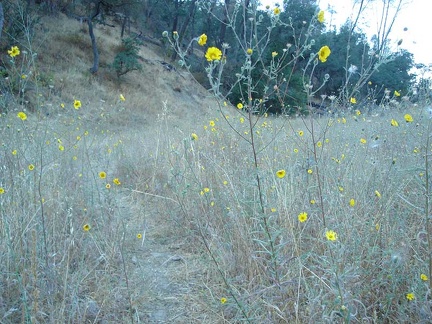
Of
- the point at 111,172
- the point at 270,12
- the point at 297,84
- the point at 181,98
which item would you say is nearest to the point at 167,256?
the point at 270,12

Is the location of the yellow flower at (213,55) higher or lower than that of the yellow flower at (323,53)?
lower

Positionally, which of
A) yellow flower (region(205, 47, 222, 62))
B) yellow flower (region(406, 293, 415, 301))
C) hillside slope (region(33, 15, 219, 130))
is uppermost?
yellow flower (region(205, 47, 222, 62))

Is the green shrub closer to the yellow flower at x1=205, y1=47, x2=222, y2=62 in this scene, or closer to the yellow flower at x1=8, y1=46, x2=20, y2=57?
the yellow flower at x1=8, y1=46, x2=20, y2=57

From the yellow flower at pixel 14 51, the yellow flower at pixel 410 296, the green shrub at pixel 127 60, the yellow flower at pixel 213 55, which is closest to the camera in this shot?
the yellow flower at pixel 410 296

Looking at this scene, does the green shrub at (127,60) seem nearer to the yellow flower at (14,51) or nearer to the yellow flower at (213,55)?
the yellow flower at (14,51)

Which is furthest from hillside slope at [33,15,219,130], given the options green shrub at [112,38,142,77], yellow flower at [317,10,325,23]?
yellow flower at [317,10,325,23]

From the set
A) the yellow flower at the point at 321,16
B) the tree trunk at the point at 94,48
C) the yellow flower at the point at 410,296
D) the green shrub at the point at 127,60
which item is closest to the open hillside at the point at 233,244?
the yellow flower at the point at 410,296

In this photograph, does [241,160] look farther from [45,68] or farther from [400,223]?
[45,68]

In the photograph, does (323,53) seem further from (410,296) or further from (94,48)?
(94,48)

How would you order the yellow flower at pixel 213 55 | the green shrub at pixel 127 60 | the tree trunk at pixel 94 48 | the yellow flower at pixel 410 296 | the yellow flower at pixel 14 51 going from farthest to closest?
the green shrub at pixel 127 60
the tree trunk at pixel 94 48
the yellow flower at pixel 14 51
the yellow flower at pixel 213 55
the yellow flower at pixel 410 296

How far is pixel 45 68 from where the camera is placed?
521 inches

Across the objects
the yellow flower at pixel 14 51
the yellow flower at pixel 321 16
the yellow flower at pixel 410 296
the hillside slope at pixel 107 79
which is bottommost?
the hillside slope at pixel 107 79

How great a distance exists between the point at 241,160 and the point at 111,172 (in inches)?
82.7

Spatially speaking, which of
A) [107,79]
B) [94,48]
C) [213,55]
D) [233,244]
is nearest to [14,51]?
[213,55]
